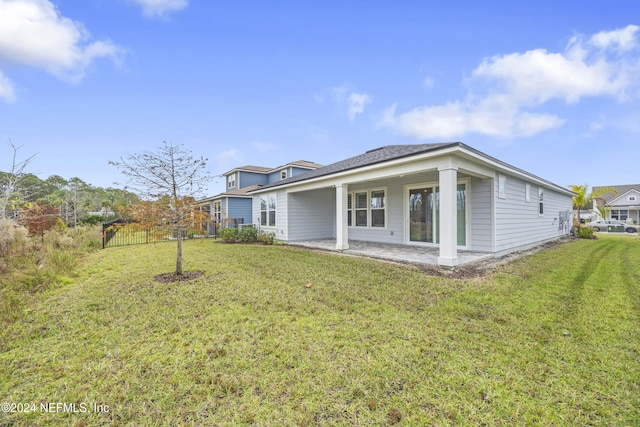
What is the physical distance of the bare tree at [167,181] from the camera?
18.1 feet

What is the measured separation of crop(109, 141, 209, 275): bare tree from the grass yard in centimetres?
148

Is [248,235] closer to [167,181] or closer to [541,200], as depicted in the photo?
[167,181]

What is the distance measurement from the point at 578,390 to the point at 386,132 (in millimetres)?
17885

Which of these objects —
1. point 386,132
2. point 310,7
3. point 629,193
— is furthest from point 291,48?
point 629,193

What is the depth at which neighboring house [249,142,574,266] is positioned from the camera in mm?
6211

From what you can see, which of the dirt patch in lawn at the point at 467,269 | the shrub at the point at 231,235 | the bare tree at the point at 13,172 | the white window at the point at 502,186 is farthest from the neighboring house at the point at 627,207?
the bare tree at the point at 13,172

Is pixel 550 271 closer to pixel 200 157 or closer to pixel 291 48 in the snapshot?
pixel 200 157

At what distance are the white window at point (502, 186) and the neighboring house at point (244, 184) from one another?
14081 millimetres

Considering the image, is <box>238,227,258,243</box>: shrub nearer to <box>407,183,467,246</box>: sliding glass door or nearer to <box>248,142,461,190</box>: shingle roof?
<box>248,142,461,190</box>: shingle roof

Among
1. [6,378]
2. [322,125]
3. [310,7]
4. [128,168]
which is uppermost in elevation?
[310,7]

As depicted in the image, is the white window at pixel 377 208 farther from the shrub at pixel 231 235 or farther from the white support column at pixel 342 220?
the shrub at pixel 231 235

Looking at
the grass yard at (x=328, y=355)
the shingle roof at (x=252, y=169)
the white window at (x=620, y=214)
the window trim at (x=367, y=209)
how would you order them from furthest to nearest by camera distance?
the white window at (x=620, y=214) → the shingle roof at (x=252, y=169) → the window trim at (x=367, y=209) → the grass yard at (x=328, y=355)

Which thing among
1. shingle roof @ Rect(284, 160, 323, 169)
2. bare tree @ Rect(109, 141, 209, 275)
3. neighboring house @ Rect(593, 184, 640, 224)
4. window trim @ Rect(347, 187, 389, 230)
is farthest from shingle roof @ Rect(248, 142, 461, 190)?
neighboring house @ Rect(593, 184, 640, 224)

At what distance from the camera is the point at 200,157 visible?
5867mm
